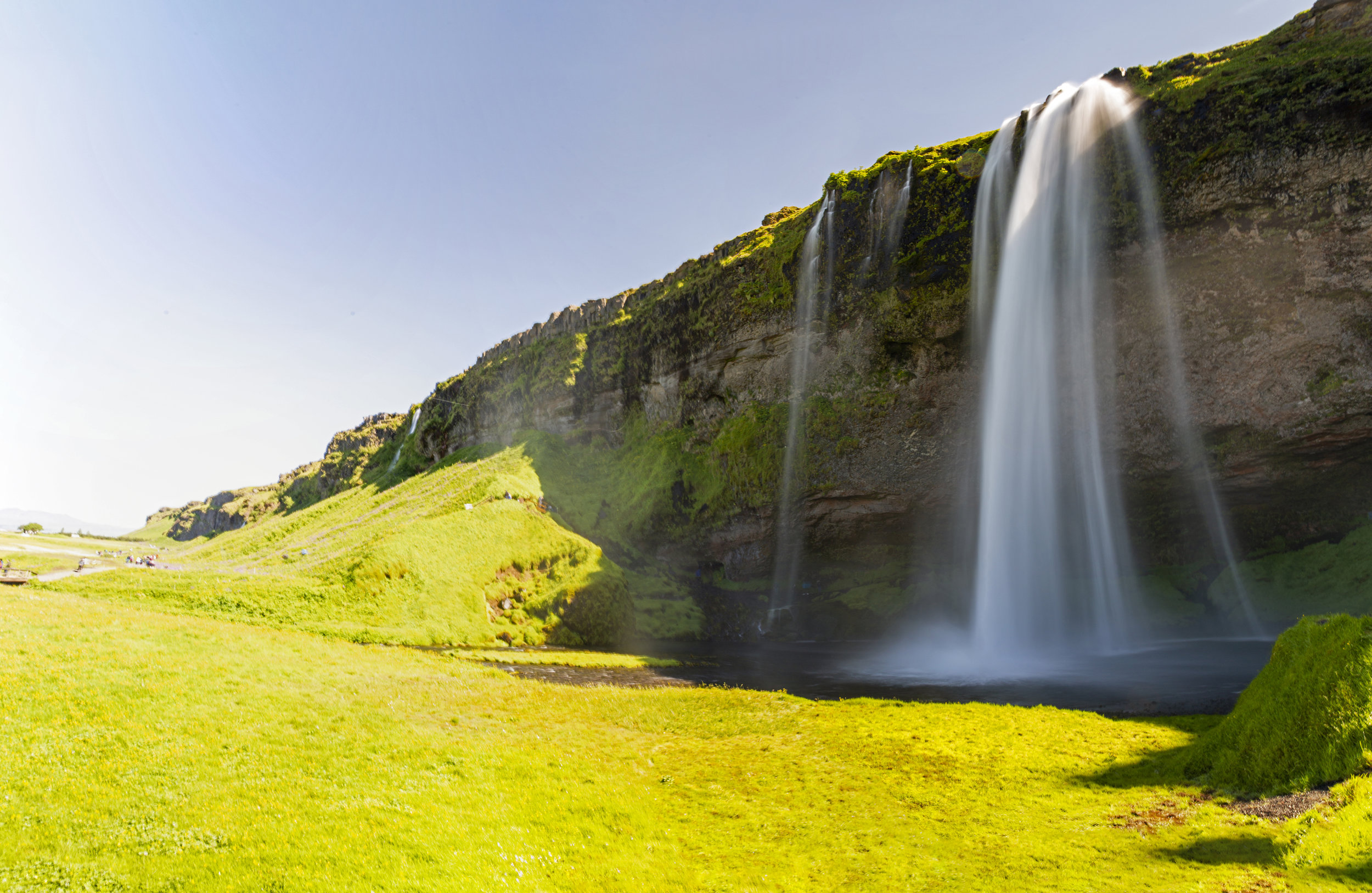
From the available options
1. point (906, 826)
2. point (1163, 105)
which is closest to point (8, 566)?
point (906, 826)

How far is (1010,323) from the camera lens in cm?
4684

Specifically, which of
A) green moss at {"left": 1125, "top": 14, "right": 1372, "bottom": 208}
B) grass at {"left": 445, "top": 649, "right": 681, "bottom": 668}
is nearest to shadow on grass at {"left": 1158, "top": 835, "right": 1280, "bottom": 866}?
grass at {"left": 445, "top": 649, "right": 681, "bottom": 668}

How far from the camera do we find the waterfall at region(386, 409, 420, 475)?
11581 cm

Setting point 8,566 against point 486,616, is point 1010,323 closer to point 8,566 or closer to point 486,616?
point 486,616

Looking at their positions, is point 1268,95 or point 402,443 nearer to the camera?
point 1268,95

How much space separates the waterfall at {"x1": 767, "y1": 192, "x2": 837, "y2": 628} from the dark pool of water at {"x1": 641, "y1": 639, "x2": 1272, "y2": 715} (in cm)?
1390

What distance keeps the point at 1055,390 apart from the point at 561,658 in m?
41.4

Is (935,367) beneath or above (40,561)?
above

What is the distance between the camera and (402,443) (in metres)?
123

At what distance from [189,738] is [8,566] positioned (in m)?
46.8

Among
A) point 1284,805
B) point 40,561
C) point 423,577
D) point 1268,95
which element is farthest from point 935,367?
point 40,561

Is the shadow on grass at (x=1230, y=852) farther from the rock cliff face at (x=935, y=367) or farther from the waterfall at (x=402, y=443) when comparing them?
the waterfall at (x=402, y=443)

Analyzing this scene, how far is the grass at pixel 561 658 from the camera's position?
121 ft

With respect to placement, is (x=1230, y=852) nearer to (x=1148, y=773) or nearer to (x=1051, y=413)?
(x=1148, y=773)
